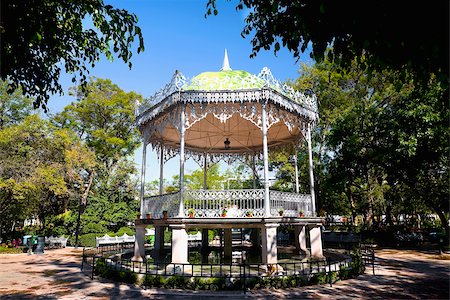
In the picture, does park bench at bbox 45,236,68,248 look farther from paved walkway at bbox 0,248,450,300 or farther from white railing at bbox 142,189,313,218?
white railing at bbox 142,189,313,218

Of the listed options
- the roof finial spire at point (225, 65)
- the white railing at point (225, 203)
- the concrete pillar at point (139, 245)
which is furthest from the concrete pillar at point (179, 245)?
the roof finial spire at point (225, 65)

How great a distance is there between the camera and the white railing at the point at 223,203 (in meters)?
13.1

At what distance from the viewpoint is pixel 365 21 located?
17.5 ft

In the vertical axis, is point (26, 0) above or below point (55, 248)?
above

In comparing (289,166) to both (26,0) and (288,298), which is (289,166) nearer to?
(288,298)

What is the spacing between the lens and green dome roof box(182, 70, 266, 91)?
14.7 m

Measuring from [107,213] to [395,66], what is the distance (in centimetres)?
3137

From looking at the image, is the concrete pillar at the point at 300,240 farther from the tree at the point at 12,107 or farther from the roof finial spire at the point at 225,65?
the tree at the point at 12,107

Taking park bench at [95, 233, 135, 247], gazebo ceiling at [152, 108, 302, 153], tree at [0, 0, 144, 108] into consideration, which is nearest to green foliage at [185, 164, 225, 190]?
park bench at [95, 233, 135, 247]

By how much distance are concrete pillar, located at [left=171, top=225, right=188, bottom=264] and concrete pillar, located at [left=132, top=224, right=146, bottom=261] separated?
2.78m

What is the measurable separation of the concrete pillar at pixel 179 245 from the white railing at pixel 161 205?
867 mm

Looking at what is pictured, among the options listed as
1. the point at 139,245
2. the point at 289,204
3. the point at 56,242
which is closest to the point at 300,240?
the point at 289,204

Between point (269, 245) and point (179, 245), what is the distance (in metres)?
3.54

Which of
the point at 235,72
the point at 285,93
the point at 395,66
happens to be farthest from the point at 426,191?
the point at 395,66
